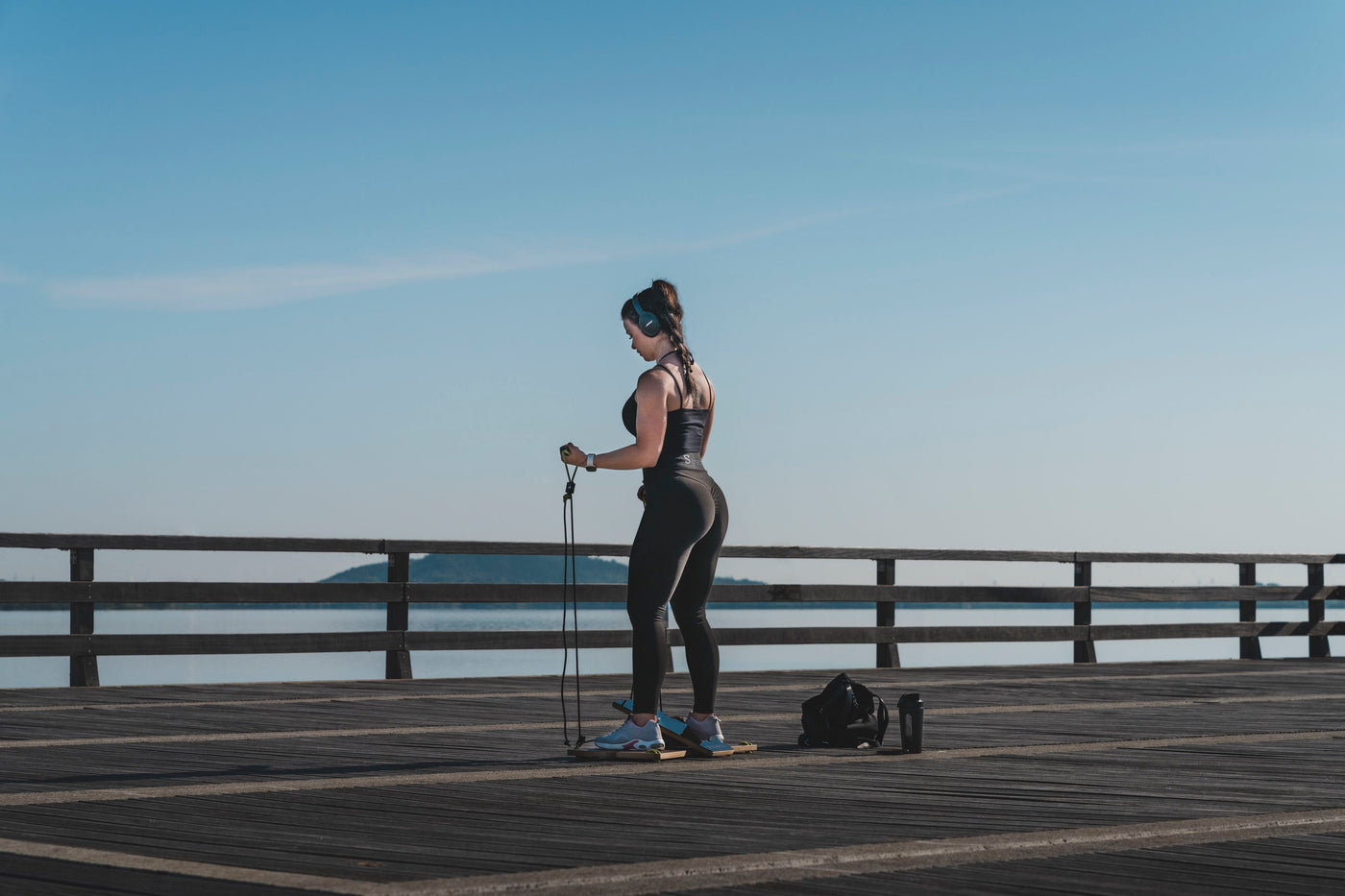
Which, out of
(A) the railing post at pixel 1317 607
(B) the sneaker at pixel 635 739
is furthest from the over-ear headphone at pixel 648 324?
(A) the railing post at pixel 1317 607

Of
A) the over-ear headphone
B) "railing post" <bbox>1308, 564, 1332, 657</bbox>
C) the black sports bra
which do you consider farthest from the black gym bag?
"railing post" <bbox>1308, 564, 1332, 657</bbox>

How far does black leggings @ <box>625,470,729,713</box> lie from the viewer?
6.85 metres

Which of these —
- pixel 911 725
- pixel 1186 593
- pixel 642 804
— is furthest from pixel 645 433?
pixel 1186 593

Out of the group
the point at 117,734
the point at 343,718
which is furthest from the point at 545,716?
the point at 117,734

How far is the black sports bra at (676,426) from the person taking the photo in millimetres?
6879

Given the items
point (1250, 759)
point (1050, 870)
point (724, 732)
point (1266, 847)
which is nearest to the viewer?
point (1050, 870)

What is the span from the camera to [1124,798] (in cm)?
586

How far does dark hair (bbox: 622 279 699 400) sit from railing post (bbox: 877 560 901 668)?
7667 mm

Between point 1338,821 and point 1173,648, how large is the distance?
189ft

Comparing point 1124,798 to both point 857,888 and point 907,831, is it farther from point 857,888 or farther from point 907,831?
point 857,888

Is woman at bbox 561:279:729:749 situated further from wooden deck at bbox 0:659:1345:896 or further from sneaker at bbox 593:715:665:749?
wooden deck at bbox 0:659:1345:896

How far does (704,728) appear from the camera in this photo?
23.3 ft

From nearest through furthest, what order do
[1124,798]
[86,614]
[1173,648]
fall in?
[1124,798] → [86,614] → [1173,648]

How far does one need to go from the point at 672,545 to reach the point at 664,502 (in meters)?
0.17
